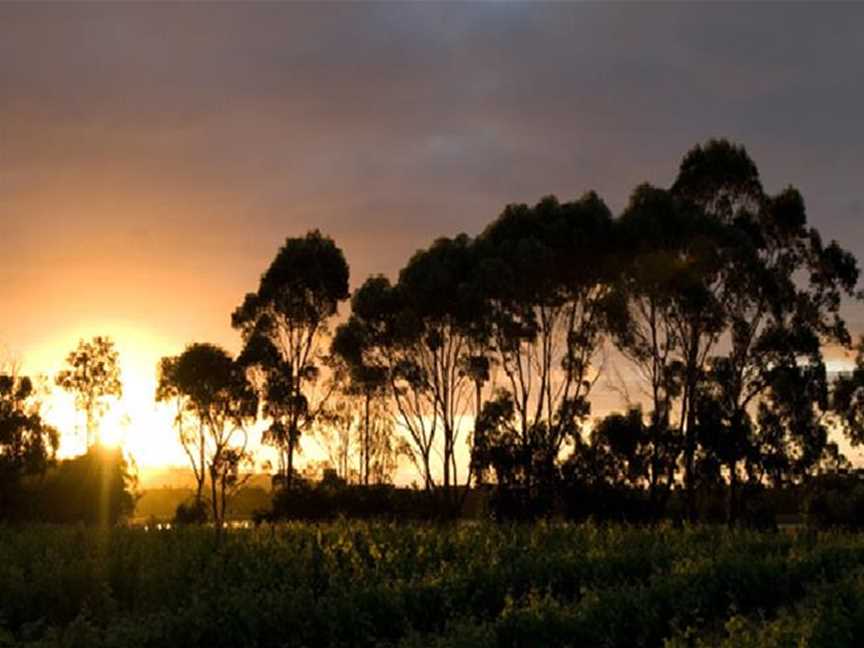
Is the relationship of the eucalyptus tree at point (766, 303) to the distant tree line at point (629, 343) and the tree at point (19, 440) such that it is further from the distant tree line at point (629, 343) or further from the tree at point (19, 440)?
the tree at point (19, 440)

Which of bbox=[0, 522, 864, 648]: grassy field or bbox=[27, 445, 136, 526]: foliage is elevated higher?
bbox=[27, 445, 136, 526]: foliage

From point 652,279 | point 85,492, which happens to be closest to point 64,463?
point 85,492

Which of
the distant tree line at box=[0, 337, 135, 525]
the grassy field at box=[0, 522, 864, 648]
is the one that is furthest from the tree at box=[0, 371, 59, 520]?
the grassy field at box=[0, 522, 864, 648]

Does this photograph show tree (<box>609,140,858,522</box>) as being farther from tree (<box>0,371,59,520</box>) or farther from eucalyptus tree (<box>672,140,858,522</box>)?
tree (<box>0,371,59,520</box>)

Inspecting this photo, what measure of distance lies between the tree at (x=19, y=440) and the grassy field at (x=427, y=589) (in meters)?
26.0

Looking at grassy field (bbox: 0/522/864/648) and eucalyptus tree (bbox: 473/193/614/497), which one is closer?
grassy field (bbox: 0/522/864/648)

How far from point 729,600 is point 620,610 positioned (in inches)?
173

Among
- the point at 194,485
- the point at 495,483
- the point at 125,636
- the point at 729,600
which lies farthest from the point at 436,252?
the point at 125,636

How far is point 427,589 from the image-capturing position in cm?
1778

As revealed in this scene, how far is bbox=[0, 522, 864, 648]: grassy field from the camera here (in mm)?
14555

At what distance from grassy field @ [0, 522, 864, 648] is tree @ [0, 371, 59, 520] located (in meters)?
26.0

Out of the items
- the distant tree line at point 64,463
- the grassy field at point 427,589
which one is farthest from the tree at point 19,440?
the grassy field at point 427,589

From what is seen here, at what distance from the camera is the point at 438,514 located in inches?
2019

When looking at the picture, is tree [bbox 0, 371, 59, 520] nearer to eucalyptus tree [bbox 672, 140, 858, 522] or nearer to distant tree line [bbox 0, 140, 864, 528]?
distant tree line [bbox 0, 140, 864, 528]
